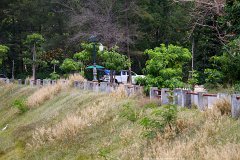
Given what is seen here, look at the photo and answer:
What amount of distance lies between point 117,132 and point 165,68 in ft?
17.6

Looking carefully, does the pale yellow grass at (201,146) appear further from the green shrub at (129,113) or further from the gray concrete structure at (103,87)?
the gray concrete structure at (103,87)

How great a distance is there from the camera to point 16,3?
49875mm

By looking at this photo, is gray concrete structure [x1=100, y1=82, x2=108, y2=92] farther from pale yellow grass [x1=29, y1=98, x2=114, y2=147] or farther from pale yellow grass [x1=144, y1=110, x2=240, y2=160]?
pale yellow grass [x1=144, y1=110, x2=240, y2=160]

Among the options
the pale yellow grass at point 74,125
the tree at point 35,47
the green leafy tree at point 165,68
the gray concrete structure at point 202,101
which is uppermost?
the tree at point 35,47

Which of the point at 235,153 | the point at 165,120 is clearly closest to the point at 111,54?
the point at 165,120

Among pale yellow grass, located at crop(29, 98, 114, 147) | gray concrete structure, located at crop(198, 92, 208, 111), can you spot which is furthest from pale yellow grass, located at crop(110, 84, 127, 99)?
gray concrete structure, located at crop(198, 92, 208, 111)

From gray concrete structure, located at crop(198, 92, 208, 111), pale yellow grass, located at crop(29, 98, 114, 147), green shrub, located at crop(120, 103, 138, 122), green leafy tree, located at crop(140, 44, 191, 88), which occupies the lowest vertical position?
pale yellow grass, located at crop(29, 98, 114, 147)

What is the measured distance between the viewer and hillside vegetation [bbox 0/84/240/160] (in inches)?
372

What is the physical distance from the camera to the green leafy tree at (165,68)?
17.0 metres

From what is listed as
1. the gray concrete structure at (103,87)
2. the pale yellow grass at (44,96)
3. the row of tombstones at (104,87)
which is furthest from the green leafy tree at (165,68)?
the pale yellow grass at (44,96)

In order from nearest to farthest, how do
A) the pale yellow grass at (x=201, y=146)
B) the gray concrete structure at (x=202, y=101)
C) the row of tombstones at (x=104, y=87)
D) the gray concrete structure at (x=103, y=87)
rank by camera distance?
the pale yellow grass at (x=201, y=146)
the gray concrete structure at (x=202, y=101)
the row of tombstones at (x=104, y=87)
the gray concrete structure at (x=103, y=87)

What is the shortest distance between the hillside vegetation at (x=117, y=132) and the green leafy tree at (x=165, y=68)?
4.52 feet

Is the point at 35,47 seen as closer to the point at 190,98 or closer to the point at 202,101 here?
the point at 190,98

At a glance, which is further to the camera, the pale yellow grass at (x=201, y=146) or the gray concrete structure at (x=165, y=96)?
the gray concrete structure at (x=165, y=96)
